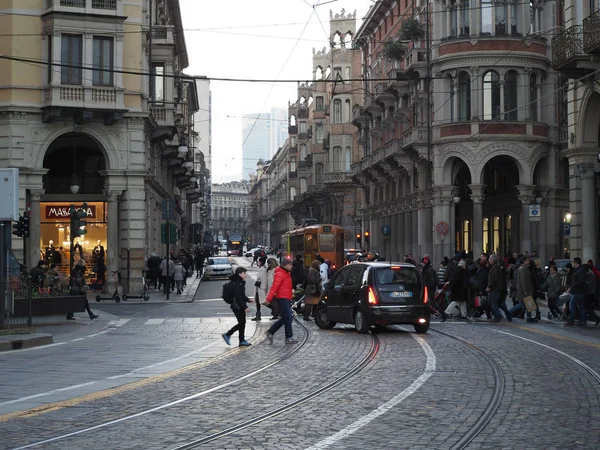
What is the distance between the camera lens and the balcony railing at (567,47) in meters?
30.5

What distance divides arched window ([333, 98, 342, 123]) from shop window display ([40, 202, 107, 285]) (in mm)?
51747

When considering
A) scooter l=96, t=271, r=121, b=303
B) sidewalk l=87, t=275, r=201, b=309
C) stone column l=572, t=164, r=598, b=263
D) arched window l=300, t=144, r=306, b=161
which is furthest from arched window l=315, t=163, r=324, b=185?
stone column l=572, t=164, r=598, b=263

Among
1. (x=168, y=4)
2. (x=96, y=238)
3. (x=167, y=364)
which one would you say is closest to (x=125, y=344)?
(x=167, y=364)

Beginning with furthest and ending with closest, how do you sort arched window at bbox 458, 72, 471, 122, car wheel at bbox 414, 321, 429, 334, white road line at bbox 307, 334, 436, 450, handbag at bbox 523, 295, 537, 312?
1. arched window at bbox 458, 72, 471, 122
2. handbag at bbox 523, 295, 537, 312
3. car wheel at bbox 414, 321, 429, 334
4. white road line at bbox 307, 334, 436, 450

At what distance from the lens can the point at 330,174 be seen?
306 feet

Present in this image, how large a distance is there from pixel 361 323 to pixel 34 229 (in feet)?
67.6

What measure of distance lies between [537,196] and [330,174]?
4196 centimetres

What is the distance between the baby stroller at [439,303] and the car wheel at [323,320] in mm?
4329

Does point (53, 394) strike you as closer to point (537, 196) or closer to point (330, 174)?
point (537, 196)

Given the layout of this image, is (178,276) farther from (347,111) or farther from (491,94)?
(347,111)

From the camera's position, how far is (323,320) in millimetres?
25234

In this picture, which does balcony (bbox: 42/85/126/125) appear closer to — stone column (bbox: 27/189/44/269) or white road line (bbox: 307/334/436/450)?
stone column (bbox: 27/189/44/269)

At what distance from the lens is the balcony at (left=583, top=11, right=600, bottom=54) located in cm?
2923

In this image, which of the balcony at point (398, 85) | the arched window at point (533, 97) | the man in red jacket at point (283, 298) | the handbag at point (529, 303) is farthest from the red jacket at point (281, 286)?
the balcony at point (398, 85)
